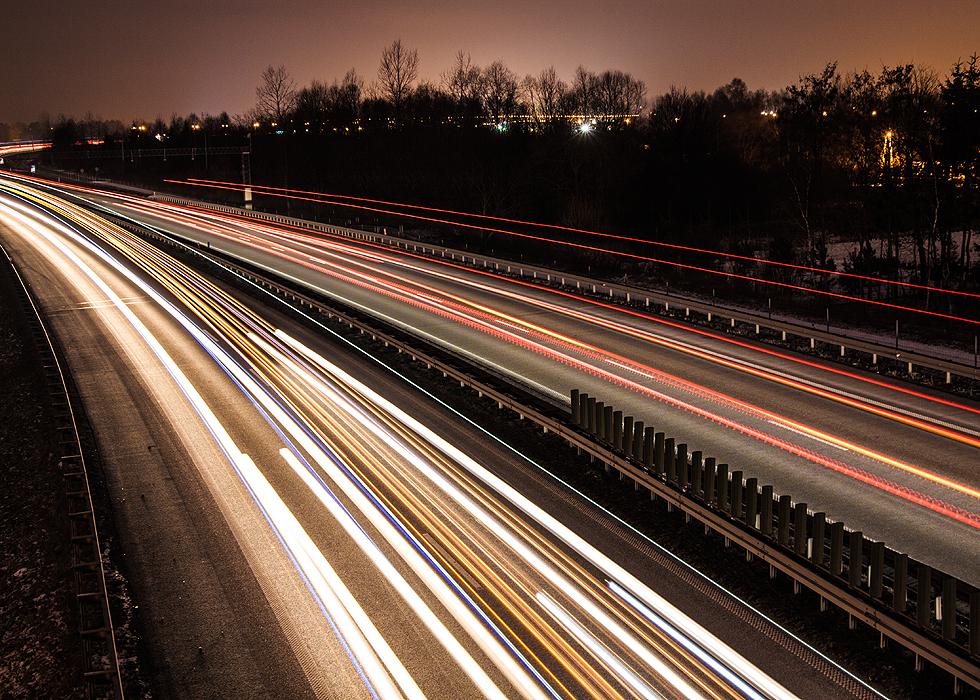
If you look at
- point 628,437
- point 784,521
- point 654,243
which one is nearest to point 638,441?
point 628,437

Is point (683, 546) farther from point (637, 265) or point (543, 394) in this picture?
point (637, 265)

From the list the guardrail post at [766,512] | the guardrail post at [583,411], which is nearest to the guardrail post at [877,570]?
the guardrail post at [766,512]

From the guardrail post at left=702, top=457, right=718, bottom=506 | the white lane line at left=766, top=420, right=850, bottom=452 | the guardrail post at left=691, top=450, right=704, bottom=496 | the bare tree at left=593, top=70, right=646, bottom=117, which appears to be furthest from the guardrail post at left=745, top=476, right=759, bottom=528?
the bare tree at left=593, top=70, right=646, bottom=117

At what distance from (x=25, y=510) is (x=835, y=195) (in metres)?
56.8

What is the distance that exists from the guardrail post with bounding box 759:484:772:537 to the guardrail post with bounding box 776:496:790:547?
182 mm

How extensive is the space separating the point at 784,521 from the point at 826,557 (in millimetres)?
740

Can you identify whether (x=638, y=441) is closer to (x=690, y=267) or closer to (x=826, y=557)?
(x=826, y=557)

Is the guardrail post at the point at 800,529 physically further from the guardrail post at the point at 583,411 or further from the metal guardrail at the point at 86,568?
the metal guardrail at the point at 86,568

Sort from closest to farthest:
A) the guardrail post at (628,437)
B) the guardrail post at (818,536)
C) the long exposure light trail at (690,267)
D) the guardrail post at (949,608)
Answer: the guardrail post at (949,608), the guardrail post at (818,536), the guardrail post at (628,437), the long exposure light trail at (690,267)

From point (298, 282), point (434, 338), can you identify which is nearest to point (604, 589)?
point (434, 338)

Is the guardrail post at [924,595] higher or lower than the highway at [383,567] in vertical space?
higher

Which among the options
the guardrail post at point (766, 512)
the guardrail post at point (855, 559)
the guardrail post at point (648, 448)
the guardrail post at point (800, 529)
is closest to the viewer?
the guardrail post at point (855, 559)

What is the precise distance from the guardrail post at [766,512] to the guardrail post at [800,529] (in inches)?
19.8

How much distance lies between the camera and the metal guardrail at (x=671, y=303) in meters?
23.1
